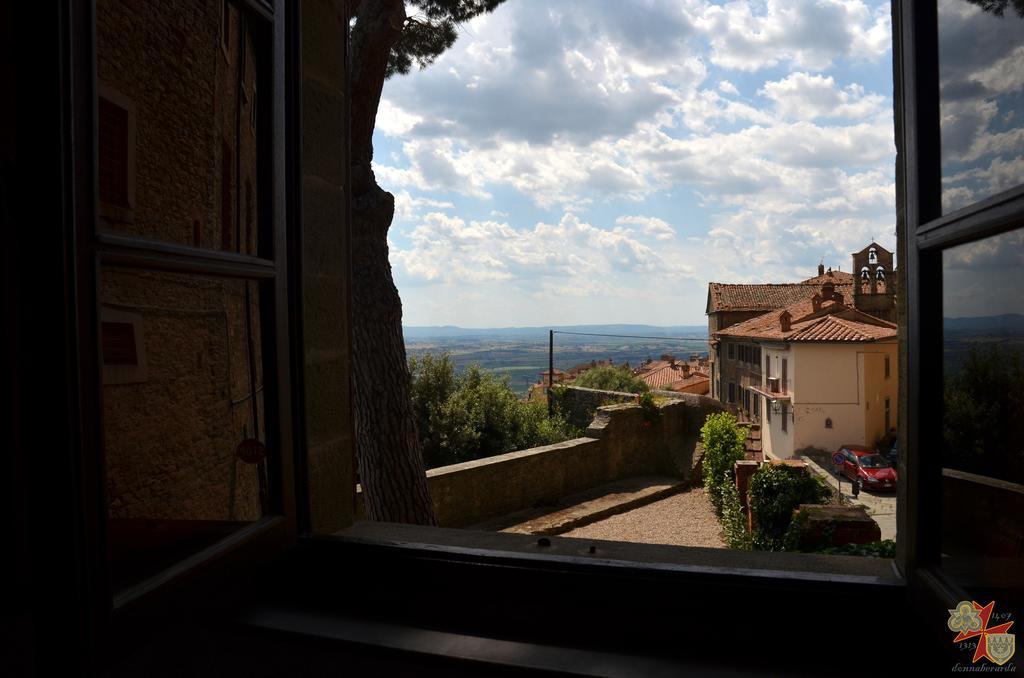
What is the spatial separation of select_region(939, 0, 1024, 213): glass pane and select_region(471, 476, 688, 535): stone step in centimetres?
603

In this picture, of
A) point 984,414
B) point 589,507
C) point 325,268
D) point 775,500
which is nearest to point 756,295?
point 589,507

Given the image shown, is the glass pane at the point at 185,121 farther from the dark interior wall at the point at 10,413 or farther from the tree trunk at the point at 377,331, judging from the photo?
the tree trunk at the point at 377,331

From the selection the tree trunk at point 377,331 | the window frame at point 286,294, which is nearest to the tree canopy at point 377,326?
the tree trunk at point 377,331

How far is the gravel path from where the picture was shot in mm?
7492

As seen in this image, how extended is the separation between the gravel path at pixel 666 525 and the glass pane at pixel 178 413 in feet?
21.2

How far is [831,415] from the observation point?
40.8 feet

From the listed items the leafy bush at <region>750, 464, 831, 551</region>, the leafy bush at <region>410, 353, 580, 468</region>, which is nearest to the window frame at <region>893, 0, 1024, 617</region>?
the leafy bush at <region>750, 464, 831, 551</region>

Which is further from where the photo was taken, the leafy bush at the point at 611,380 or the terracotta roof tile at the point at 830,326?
the leafy bush at the point at 611,380

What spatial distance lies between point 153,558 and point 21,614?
0.25 m

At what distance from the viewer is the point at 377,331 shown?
4195 millimetres

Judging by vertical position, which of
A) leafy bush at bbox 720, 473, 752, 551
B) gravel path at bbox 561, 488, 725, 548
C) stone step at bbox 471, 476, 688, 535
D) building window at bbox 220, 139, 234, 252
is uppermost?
building window at bbox 220, 139, 234, 252

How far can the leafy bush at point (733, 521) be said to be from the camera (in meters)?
6.37

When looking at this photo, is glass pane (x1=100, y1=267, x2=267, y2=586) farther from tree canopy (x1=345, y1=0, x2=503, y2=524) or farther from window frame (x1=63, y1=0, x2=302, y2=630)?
tree canopy (x1=345, y1=0, x2=503, y2=524)

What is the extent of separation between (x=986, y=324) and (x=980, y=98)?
241 mm
